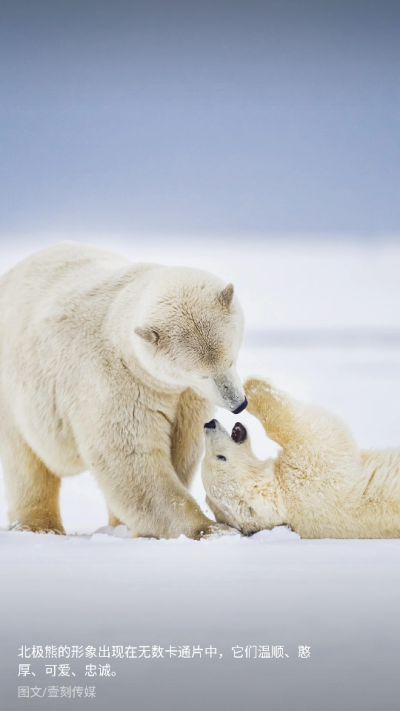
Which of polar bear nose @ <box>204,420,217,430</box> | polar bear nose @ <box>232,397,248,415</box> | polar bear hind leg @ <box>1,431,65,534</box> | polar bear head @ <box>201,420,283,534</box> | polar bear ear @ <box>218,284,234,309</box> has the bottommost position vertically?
polar bear hind leg @ <box>1,431,65,534</box>

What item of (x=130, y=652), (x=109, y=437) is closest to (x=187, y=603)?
(x=130, y=652)

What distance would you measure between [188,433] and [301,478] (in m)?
0.97

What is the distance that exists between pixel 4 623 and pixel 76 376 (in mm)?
2062

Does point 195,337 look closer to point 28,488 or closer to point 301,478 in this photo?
point 301,478

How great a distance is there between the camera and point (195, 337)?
3879 mm

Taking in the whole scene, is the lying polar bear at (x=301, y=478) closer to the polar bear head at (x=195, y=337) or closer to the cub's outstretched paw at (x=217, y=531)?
the cub's outstretched paw at (x=217, y=531)

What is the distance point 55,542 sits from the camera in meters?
4.00

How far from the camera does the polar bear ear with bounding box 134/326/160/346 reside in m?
3.91

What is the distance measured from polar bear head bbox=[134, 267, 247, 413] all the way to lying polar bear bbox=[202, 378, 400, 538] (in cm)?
25

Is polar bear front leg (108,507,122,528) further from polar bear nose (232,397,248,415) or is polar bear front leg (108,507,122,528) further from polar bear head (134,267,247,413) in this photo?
polar bear nose (232,397,248,415)

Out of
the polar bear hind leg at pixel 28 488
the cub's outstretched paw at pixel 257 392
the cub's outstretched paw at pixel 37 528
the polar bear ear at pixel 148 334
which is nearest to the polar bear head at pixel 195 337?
the polar bear ear at pixel 148 334

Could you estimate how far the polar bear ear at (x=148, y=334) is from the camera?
12.8 feet

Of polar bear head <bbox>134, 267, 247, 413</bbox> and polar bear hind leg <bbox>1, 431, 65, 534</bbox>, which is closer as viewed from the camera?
polar bear head <bbox>134, 267, 247, 413</bbox>

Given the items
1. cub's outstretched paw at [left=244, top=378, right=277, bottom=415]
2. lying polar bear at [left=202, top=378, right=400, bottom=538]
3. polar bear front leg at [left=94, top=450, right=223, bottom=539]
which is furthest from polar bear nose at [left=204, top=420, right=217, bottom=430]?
polar bear front leg at [left=94, top=450, right=223, bottom=539]
